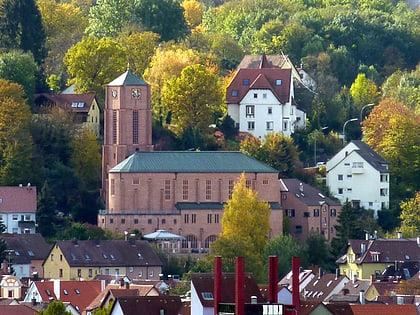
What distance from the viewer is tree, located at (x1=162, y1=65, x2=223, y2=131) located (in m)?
150

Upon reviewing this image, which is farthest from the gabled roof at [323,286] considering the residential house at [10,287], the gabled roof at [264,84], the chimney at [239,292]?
the chimney at [239,292]

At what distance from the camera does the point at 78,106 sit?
14912 centimetres

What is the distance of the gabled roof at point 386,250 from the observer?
132250mm

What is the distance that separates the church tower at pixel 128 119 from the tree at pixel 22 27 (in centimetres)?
992

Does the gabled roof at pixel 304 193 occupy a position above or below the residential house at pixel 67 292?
above

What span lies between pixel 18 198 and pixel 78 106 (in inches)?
416

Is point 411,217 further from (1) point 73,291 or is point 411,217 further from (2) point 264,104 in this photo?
(1) point 73,291

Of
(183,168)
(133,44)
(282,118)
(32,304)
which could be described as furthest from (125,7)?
(32,304)

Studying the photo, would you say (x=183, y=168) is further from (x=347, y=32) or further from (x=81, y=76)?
(x=347, y=32)

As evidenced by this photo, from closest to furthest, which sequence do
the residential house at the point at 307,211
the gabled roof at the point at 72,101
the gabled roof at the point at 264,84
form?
the residential house at the point at 307,211 → the gabled roof at the point at 72,101 → the gabled roof at the point at 264,84

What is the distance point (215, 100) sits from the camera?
150 meters

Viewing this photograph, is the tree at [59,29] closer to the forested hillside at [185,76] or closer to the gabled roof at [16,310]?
the forested hillside at [185,76]

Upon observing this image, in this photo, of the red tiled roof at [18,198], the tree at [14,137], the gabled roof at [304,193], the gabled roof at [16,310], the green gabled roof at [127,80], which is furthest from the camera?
the green gabled roof at [127,80]

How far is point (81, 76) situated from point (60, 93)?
2115mm
